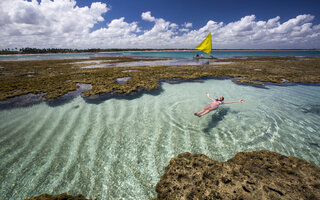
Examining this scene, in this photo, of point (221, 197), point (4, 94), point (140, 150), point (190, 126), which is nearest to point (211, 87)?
point (190, 126)

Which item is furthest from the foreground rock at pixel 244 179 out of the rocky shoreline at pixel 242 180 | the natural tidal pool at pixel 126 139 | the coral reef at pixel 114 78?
the coral reef at pixel 114 78

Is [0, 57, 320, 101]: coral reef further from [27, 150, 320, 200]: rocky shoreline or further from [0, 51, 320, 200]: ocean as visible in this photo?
[27, 150, 320, 200]: rocky shoreline

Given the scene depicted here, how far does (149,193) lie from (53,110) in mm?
9569

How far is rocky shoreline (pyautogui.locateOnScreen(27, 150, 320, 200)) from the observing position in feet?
9.96

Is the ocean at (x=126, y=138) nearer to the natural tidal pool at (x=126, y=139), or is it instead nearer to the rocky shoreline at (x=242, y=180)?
the natural tidal pool at (x=126, y=139)

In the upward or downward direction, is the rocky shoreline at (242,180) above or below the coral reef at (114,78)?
below

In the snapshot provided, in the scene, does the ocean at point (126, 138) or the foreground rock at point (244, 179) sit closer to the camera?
the foreground rock at point (244, 179)

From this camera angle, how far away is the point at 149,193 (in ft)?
12.9

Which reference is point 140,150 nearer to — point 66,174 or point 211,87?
point 66,174

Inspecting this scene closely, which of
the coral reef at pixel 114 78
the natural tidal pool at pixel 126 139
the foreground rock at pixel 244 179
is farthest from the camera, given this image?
the coral reef at pixel 114 78

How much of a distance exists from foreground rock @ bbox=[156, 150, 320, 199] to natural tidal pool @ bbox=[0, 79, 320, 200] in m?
0.98

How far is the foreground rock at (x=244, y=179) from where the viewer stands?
3035 mm

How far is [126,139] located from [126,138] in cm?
8

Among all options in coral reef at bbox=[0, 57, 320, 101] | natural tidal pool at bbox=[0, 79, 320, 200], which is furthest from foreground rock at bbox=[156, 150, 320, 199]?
coral reef at bbox=[0, 57, 320, 101]
